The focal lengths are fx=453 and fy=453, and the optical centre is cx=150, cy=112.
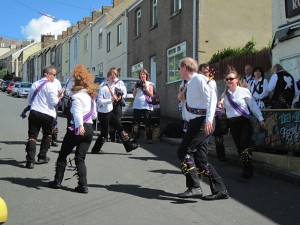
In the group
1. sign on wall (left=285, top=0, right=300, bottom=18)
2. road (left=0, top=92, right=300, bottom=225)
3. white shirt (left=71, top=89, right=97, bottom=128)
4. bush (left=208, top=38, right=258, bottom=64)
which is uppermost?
sign on wall (left=285, top=0, right=300, bottom=18)

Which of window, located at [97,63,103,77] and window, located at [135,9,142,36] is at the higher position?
window, located at [135,9,142,36]

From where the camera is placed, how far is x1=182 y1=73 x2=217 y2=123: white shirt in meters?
6.09

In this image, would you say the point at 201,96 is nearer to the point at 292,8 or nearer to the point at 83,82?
Answer: the point at 83,82

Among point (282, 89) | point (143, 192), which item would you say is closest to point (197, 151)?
point (143, 192)

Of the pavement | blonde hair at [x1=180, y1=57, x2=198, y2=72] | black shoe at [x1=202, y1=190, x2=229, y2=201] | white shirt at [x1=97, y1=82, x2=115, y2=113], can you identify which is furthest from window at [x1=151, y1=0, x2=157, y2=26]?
black shoe at [x1=202, y1=190, x2=229, y2=201]

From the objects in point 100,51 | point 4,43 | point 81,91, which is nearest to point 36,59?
point 100,51

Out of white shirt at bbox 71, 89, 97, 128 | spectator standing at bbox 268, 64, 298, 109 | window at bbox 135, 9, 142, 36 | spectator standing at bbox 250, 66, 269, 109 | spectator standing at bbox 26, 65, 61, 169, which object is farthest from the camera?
window at bbox 135, 9, 142, 36

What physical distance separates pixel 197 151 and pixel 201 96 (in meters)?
0.77

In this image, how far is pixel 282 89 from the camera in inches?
356

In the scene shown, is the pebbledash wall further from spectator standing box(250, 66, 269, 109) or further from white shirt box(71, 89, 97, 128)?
white shirt box(71, 89, 97, 128)

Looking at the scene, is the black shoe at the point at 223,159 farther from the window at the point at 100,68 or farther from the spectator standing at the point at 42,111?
the window at the point at 100,68

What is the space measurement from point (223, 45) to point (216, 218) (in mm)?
13519

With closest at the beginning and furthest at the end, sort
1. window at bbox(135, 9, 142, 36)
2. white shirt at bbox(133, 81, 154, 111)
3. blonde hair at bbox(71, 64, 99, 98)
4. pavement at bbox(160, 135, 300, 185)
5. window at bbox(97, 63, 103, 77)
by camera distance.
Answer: blonde hair at bbox(71, 64, 99, 98) → pavement at bbox(160, 135, 300, 185) → white shirt at bbox(133, 81, 154, 111) → window at bbox(135, 9, 142, 36) → window at bbox(97, 63, 103, 77)

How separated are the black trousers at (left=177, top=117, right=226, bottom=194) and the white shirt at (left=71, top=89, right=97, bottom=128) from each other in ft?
4.95
